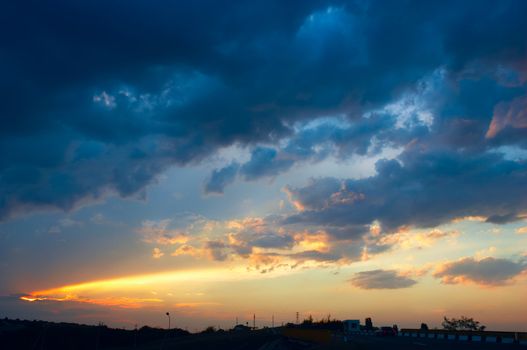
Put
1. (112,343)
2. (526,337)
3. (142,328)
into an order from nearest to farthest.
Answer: (526,337), (112,343), (142,328)

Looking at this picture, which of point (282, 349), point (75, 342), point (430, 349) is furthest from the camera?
point (75, 342)

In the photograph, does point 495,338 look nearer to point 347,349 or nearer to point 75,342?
point 347,349

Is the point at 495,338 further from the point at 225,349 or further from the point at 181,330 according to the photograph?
the point at 181,330

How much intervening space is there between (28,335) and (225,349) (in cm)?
2891

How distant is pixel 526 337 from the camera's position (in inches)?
2136

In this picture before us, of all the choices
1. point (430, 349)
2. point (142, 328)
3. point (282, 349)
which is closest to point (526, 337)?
point (430, 349)

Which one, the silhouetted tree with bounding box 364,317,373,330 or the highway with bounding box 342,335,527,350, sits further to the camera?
the silhouetted tree with bounding box 364,317,373,330

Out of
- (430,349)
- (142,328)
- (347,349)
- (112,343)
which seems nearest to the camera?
(430,349)

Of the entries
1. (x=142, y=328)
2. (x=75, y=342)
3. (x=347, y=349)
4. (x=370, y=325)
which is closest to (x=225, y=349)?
(x=347, y=349)

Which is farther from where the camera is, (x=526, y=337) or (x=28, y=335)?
(x=28, y=335)

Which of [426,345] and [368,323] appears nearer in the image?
[426,345]

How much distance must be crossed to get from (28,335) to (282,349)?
3555 centimetres

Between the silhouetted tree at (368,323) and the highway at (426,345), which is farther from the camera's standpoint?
the silhouetted tree at (368,323)

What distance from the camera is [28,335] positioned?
68938 mm
